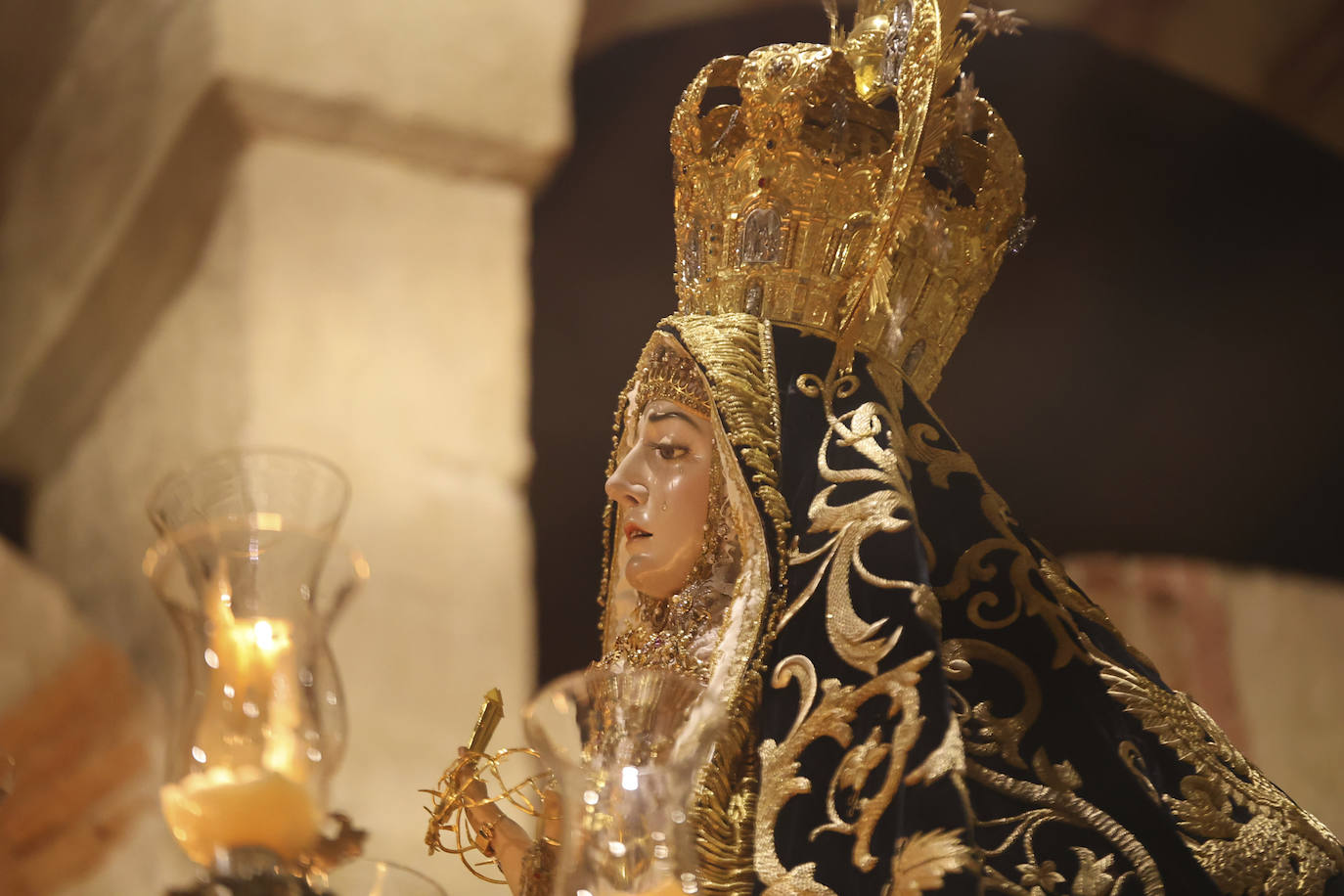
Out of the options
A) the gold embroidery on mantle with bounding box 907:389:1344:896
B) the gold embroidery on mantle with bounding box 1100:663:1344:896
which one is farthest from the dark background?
the gold embroidery on mantle with bounding box 1100:663:1344:896

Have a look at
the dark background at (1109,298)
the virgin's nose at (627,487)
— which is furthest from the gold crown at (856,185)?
the dark background at (1109,298)

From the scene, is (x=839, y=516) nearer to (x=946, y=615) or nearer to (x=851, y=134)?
(x=946, y=615)

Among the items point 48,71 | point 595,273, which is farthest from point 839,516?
point 48,71

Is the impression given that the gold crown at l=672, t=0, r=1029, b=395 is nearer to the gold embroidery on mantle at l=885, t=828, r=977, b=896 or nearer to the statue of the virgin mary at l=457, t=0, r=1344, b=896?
the statue of the virgin mary at l=457, t=0, r=1344, b=896

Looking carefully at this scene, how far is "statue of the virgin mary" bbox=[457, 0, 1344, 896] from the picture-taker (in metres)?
1.68

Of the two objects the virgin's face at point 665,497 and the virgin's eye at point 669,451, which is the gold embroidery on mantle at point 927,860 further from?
the virgin's eye at point 669,451

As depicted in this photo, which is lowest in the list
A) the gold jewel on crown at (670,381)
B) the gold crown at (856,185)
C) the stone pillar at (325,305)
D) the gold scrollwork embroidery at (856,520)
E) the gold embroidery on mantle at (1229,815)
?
the stone pillar at (325,305)

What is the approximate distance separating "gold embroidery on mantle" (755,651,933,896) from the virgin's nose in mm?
543

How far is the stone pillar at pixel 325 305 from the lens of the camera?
10.8 feet

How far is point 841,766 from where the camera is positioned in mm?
1664

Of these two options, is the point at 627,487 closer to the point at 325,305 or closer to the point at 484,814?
the point at 484,814

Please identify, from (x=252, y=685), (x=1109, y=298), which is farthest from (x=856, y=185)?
(x=1109, y=298)

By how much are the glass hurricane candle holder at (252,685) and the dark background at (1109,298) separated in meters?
2.64

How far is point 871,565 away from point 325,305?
6.58 ft
